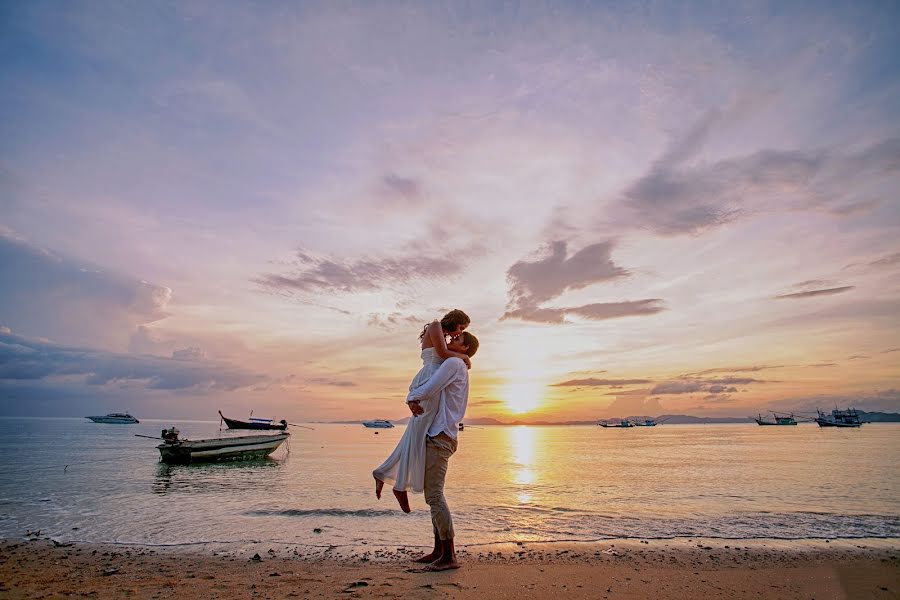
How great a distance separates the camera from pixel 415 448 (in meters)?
5.81

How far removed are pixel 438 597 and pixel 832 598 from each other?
472 centimetres

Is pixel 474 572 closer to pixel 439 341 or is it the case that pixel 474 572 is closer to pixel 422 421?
pixel 422 421

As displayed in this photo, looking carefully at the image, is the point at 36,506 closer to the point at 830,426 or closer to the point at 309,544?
the point at 309,544

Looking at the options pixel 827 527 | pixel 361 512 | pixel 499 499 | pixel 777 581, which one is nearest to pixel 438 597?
pixel 777 581

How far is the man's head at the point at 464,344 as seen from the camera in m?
6.02

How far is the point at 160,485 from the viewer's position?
21.3 m

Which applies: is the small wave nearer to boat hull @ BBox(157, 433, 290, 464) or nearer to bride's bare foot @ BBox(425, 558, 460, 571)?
bride's bare foot @ BBox(425, 558, 460, 571)

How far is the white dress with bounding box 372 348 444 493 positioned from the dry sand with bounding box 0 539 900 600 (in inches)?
45.8

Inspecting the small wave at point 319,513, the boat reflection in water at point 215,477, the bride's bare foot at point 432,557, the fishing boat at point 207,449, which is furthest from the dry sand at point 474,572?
the fishing boat at point 207,449

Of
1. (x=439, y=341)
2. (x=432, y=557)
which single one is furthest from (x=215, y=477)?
(x=439, y=341)

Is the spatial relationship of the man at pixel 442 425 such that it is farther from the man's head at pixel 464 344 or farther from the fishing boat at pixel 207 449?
the fishing boat at pixel 207 449

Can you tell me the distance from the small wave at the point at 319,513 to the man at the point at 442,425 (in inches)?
327

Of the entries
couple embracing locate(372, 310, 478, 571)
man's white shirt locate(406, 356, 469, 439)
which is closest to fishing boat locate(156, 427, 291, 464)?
couple embracing locate(372, 310, 478, 571)

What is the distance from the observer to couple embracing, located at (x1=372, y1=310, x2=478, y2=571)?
225 inches
